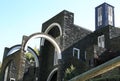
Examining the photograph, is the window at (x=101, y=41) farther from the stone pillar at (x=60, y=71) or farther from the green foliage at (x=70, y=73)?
the green foliage at (x=70, y=73)

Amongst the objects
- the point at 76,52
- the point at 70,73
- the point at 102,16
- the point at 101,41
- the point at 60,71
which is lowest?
the point at 70,73

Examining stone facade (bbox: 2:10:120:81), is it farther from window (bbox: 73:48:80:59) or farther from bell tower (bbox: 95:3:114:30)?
bell tower (bbox: 95:3:114:30)

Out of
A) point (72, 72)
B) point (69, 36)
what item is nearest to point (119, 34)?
point (69, 36)

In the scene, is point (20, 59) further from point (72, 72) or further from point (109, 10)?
point (109, 10)

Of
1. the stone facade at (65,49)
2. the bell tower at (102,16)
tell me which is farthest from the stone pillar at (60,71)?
the bell tower at (102,16)

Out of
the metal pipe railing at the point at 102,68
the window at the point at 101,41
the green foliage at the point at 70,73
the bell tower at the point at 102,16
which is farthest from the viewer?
the bell tower at the point at 102,16

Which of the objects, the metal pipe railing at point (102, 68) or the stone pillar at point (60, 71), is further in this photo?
the stone pillar at point (60, 71)

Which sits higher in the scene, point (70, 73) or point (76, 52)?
point (76, 52)

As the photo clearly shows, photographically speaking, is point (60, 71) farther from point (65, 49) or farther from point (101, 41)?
point (101, 41)

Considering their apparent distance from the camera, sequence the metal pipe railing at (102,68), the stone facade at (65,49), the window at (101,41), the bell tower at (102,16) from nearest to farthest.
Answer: the metal pipe railing at (102,68) < the stone facade at (65,49) < the window at (101,41) < the bell tower at (102,16)

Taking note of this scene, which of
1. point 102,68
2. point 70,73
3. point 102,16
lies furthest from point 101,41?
point 102,68

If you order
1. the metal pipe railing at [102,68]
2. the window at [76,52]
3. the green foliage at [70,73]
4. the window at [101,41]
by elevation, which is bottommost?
the metal pipe railing at [102,68]

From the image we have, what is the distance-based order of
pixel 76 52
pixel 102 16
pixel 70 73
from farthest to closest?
pixel 102 16 → pixel 76 52 → pixel 70 73

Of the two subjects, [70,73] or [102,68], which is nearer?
[102,68]
